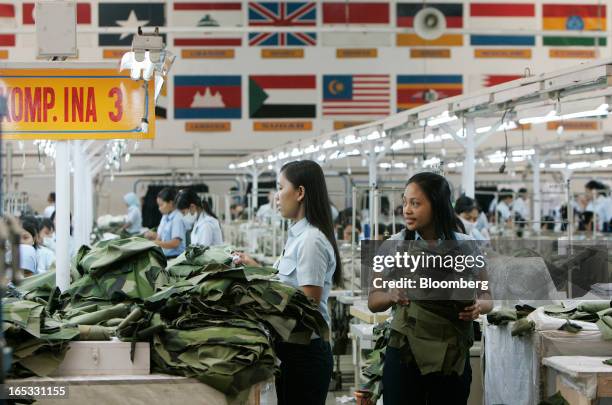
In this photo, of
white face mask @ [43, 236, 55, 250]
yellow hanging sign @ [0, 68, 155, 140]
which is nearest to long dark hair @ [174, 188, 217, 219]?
white face mask @ [43, 236, 55, 250]

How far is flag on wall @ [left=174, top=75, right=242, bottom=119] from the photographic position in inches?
817

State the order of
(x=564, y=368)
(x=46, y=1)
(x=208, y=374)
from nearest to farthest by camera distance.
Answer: (x=208, y=374) → (x=564, y=368) → (x=46, y=1)

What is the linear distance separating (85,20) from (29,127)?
54.5ft

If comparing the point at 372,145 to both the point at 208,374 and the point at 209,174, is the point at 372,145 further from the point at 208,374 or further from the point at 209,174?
the point at 209,174

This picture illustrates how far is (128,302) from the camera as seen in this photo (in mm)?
3828

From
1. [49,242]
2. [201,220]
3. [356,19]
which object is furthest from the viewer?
[356,19]

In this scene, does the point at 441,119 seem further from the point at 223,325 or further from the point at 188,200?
the point at 223,325

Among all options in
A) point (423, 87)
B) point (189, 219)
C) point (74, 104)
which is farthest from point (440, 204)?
point (423, 87)

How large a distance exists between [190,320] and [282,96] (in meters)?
17.8

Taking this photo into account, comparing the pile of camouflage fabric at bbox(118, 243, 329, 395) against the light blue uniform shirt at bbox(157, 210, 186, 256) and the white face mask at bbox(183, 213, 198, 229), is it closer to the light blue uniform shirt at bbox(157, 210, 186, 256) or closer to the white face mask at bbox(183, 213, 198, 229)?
the light blue uniform shirt at bbox(157, 210, 186, 256)

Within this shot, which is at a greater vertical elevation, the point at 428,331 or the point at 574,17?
the point at 574,17

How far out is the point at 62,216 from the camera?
15.1ft

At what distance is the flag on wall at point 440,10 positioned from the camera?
20688 millimetres

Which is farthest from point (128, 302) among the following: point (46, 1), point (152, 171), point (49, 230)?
point (152, 171)
